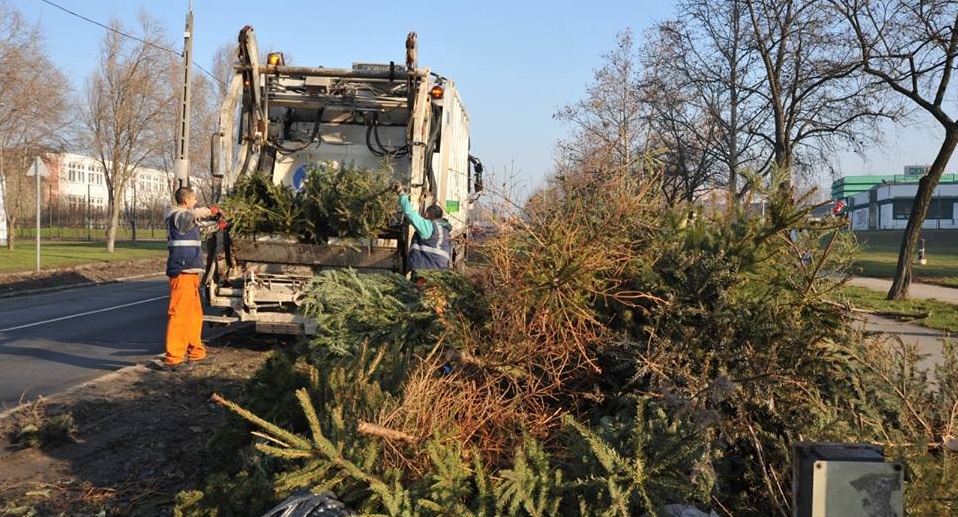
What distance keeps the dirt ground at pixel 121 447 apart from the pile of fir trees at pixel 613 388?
0.68 metres

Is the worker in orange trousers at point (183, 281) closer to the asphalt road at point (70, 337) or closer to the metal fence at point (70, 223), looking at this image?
the asphalt road at point (70, 337)

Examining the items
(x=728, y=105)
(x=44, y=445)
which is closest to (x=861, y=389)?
(x=44, y=445)

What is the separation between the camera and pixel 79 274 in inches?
821

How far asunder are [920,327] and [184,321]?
438 inches

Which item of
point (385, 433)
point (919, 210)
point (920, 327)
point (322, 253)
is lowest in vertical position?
point (920, 327)

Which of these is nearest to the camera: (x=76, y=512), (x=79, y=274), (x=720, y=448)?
(x=720, y=448)

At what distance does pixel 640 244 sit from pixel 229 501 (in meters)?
2.46

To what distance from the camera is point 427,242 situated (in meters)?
8.01

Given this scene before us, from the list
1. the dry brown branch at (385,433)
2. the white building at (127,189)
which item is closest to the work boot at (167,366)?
the dry brown branch at (385,433)

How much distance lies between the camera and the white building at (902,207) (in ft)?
230

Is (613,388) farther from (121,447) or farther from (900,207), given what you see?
(900,207)

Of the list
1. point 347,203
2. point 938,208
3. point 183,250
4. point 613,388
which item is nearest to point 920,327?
point 347,203

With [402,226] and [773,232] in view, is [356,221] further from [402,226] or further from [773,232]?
[773,232]

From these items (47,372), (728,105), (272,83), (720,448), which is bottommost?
(47,372)
